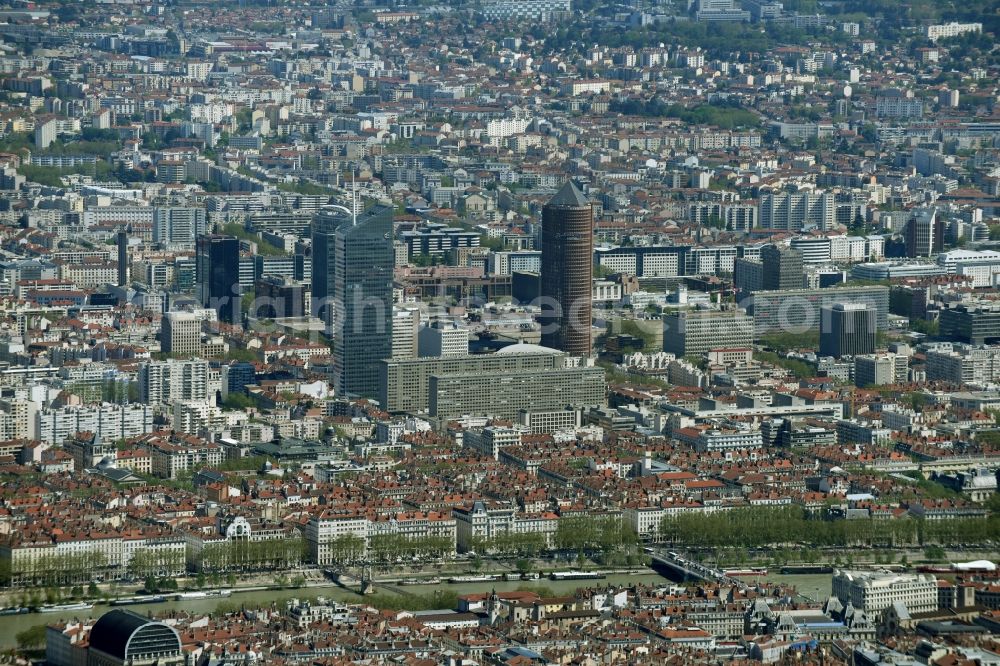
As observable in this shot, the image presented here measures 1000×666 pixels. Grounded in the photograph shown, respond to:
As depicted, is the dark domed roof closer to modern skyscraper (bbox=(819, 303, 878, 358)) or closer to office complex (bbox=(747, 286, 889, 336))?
modern skyscraper (bbox=(819, 303, 878, 358))

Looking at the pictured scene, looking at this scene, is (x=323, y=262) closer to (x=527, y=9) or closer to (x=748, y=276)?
(x=748, y=276)

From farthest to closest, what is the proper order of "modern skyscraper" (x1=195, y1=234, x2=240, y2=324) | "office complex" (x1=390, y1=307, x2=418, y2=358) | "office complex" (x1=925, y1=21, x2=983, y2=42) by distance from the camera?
"office complex" (x1=925, y1=21, x2=983, y2=42) → "modern skyscraper" (x1=195, y1=234, x2=240, y2=324) → "office complex" (x1=390, y1=307, x2=418, y2=358)

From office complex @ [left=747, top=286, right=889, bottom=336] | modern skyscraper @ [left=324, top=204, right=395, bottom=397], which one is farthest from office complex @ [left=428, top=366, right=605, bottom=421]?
office complex @ [left=747, top=286, right=889, bottom=336]

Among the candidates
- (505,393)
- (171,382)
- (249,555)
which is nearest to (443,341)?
(505,393)

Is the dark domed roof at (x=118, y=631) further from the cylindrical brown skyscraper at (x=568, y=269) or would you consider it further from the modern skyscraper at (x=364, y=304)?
the cylindrical brown skyscraper at (x=568, y=269)

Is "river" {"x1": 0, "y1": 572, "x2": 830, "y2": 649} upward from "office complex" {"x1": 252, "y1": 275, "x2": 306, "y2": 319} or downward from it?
downward

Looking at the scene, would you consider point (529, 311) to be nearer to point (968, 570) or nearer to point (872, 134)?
point (968, 570)
